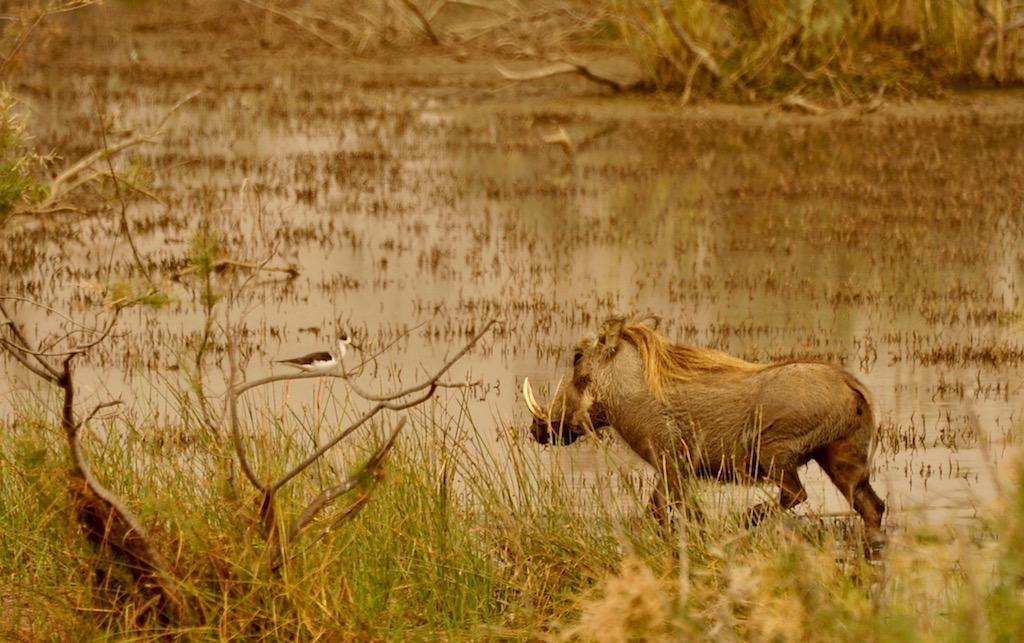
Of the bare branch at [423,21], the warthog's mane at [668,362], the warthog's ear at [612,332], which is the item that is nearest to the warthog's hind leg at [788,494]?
the warthog's mane at [668,362]

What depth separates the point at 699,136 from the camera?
Result: 15.8m

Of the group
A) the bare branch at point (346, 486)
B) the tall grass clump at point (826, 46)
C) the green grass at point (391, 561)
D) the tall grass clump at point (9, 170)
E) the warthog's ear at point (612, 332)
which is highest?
the tall grass clump at point (9, 170)

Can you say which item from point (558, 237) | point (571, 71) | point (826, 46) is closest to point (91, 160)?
point (558, 237)

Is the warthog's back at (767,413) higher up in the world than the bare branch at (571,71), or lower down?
higher up

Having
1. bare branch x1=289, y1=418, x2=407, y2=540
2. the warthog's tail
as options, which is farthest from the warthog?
bare branch x1=289, y1=418, x2=407, y2=540

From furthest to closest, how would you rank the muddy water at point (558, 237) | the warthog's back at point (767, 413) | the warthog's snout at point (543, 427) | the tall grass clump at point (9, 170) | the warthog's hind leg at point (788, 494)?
the muddy water at point (558, 237) < the warthog's snout at point (543, 427) < the warthog's back at point (767, 413) < the warthog's hind leg at point (788, 494) < the tall grass clump at point (9, 170)

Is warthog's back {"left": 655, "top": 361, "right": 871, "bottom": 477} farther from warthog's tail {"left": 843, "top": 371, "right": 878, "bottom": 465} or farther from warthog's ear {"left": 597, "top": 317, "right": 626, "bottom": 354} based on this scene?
warthog's ear {"left": 597, "top": 317, "right": 626, "bottom": 354}

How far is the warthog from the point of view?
5750 millimetres

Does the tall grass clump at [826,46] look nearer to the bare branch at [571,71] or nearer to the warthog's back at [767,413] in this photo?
the bare branch at [571,71]

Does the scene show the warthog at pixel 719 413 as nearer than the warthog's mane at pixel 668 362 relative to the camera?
Yes

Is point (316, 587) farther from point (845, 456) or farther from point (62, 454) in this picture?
point (845, 456)

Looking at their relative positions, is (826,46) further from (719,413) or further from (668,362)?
(719,413)

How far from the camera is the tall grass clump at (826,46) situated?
16.5 m

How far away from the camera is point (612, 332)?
6.07 metres
